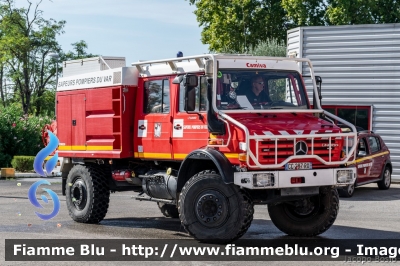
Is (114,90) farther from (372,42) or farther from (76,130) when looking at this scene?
(372,42)

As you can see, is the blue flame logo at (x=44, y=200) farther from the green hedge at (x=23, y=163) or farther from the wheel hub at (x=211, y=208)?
the green hedge at (x=23, y=163)

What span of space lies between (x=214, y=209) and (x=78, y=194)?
4228 millimetres

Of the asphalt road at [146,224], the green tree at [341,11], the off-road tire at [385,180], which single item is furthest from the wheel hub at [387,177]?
the green tree at [341,11]

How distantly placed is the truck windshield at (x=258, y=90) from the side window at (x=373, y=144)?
27.1 ft

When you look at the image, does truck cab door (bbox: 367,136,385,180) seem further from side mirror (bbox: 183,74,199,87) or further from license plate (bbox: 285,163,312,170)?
side mirror (bbox: 183,74,199,87)

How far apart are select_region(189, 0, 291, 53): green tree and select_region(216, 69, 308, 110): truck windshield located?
125 ft

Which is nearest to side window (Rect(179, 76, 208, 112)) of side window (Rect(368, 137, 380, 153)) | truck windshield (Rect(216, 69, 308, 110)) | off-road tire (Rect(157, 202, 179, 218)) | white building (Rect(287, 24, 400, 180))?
truck windshield (Rect(216, 69, 308, 110))

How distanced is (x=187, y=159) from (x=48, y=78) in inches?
2358

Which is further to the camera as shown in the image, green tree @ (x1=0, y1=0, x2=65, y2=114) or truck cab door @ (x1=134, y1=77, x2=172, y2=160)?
green tree @ (x1=0, y1=0, x2=65, y2=114)

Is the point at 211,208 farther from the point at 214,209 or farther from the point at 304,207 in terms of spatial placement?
the point at 304,207

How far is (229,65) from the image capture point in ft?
41.0

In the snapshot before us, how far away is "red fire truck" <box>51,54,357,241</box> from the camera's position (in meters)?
11.5

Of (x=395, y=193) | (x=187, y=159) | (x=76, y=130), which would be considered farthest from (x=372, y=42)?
(x=187, y=159)

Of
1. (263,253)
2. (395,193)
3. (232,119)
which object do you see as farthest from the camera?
(395,193)
